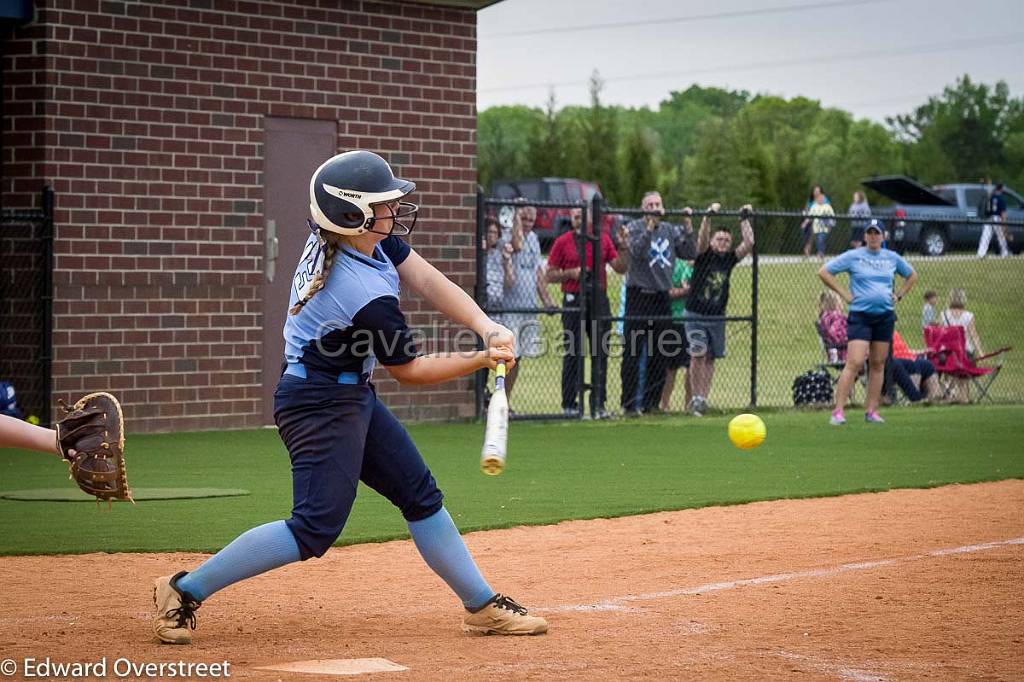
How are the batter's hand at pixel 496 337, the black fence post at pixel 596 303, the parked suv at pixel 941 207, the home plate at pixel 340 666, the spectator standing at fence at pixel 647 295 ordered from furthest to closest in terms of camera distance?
the parked suv at pixel 941 207 → the spectator standing at fence at pixel 647 295 → the black fence post at pixel 596 303 → the batter's hand at pixel 496 337 → the home plate at pixel 340 666

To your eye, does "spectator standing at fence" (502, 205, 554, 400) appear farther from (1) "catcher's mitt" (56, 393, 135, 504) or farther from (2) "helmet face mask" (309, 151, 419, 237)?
(2) "helmet face mask" (309, 151, 419, 237)

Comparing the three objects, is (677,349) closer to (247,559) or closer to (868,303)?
(868,303)

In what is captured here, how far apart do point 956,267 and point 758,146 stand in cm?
2444

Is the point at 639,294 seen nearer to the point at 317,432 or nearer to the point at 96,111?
the point at 96,111

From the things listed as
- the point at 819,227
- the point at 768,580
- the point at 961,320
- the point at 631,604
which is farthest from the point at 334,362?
the point at 819,227

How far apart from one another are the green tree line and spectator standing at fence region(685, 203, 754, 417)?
33730 mm

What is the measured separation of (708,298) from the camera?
1845 cm

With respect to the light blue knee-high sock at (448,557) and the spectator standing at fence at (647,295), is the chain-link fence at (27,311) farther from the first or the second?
the light blue knee-high sock at (448,557)

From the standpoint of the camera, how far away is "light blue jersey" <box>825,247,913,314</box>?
1644 centimetres

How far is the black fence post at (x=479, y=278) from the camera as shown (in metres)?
17.5

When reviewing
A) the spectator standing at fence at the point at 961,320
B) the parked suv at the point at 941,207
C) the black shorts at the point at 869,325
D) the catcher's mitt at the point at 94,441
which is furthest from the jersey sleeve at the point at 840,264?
the parked suv at the point at 941,207

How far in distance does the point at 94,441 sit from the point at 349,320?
4.24 feet

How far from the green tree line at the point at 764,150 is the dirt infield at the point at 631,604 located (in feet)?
143

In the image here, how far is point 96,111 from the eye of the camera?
49.3ft
